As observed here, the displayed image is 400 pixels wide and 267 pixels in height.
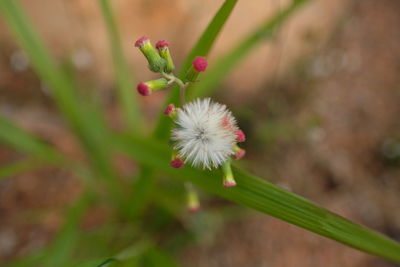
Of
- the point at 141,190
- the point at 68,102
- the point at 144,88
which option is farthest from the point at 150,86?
the point at 68,102

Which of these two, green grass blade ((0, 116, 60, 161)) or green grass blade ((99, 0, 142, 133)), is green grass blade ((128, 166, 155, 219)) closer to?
green grass blade ((99, 0, 142, 133))

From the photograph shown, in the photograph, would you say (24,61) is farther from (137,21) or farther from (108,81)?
(137,21)

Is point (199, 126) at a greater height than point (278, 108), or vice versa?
point (199, 126)

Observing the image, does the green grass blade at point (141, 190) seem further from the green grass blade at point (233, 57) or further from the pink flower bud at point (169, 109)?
the pink flower bud at point (169, 109)

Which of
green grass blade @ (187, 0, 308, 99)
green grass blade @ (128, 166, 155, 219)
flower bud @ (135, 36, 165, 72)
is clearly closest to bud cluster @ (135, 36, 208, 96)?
flower bud @ (135, 36, 165, 72)

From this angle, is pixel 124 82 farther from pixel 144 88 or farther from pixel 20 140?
pixel 144 88

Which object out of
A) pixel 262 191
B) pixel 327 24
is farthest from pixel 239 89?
pixel 262 191

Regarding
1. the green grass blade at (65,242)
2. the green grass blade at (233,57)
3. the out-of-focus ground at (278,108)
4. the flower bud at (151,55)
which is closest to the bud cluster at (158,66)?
the flower bud at (151,55)
